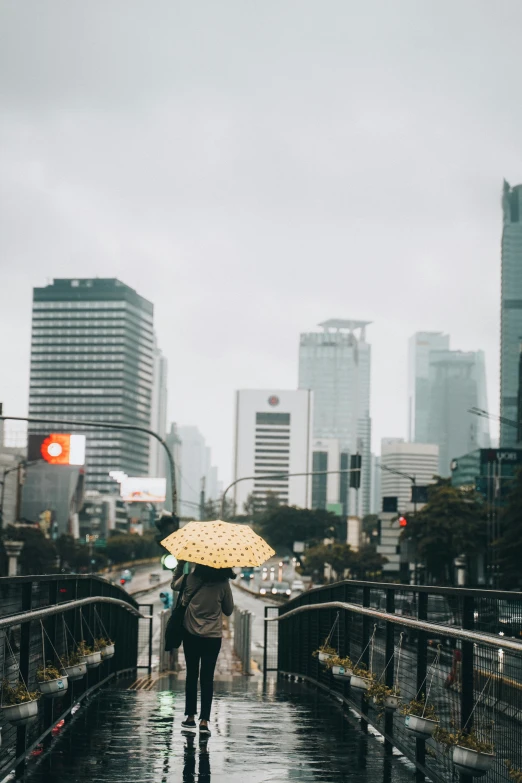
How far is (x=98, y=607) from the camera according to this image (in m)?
13.1

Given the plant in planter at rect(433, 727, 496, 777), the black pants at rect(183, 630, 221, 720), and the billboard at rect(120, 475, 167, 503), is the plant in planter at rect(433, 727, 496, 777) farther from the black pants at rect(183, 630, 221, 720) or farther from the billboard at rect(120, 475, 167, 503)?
the billboard at rect(120, 475, 167, 503)

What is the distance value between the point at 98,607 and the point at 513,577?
47.6 m

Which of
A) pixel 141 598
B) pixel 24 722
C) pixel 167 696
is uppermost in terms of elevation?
pixel 24 722

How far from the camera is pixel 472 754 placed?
575 centimetres

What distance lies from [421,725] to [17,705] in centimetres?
251

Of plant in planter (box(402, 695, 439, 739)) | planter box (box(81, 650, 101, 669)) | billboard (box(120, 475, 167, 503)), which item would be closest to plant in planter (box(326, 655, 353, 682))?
planter box (box(81, 650, 101, 669))

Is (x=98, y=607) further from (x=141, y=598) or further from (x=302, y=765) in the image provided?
(x=141, y=598)

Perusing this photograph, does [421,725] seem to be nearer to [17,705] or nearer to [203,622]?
[17,705]

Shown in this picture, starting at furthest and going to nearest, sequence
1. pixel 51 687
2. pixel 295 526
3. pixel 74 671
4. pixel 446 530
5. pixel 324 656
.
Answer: pixel 295 526
pixel 446 530
pixel 324 656
pixel 74 671
pixel 51 687

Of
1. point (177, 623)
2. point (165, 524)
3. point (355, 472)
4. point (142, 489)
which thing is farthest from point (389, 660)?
point (142, 489)

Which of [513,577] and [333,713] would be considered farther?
[513,577]

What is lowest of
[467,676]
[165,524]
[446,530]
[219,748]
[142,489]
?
[219,748]

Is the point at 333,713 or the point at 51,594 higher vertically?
the point at 51,594

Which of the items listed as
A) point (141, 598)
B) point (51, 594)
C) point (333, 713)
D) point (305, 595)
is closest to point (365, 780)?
point (51, 594)
